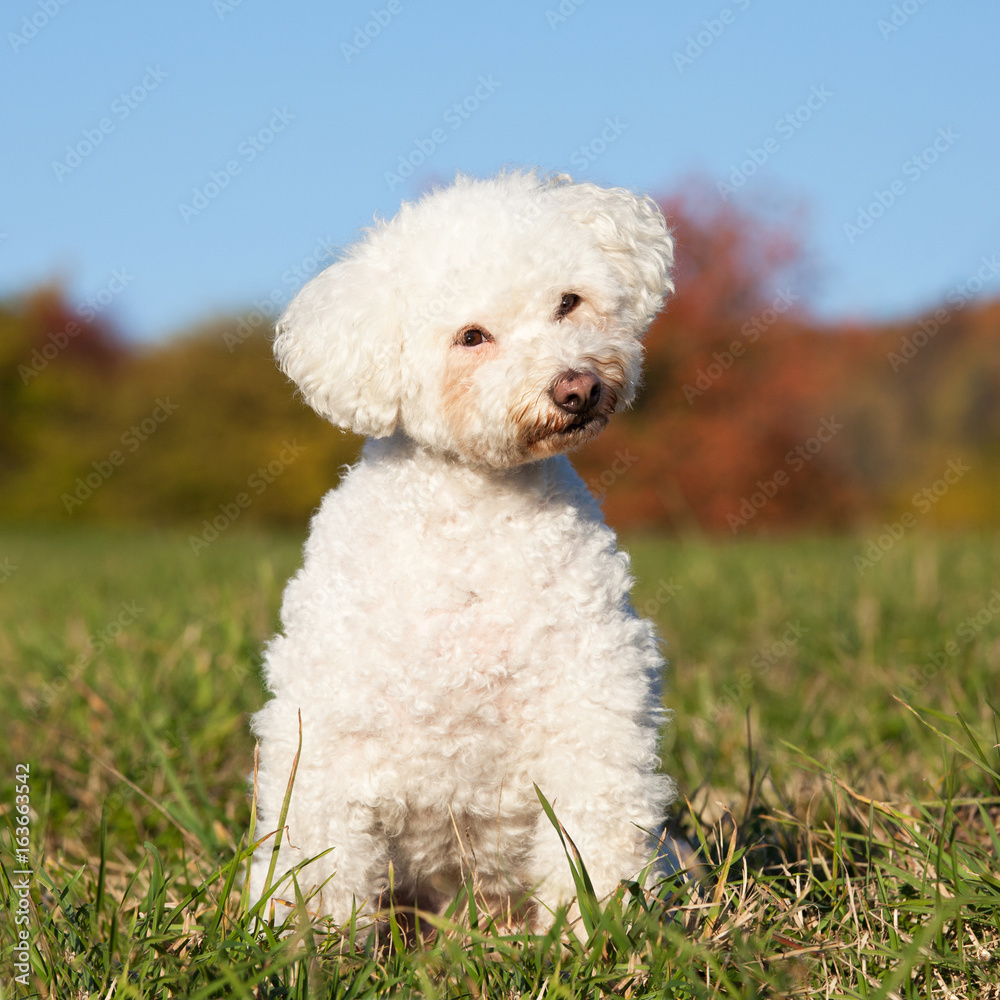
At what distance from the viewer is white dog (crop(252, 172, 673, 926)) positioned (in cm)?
249

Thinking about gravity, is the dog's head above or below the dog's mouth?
above

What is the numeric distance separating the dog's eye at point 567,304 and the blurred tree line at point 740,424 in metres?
16.2

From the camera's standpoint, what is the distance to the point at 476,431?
2.55 metres

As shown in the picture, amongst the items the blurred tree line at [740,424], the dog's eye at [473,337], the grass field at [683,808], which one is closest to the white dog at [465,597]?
the dog's eye at [473,337]

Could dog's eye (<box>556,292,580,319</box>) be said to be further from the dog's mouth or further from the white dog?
the dog's mouth

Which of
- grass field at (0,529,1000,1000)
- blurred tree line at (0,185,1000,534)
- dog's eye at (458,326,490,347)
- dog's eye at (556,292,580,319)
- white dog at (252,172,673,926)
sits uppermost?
dog's eye at (458,326,490,347)

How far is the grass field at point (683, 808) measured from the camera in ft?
7.25

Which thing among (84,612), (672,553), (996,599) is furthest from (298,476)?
(996,599)

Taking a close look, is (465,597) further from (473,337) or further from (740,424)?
(740,424)

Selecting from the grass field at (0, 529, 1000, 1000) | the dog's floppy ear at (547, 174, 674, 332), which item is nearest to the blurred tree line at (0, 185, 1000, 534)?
the grass field at (0, 529, 1000, 1000)

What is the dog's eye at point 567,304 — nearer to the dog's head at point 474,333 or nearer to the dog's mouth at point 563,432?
the dog's head at point 474,333

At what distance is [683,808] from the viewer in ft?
11.3

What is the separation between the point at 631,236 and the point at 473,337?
574 millimetres

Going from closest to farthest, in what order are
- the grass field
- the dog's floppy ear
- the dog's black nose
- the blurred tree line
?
the grass field
the dog's black nose
the dog's floppy ear
the blurred tree line
